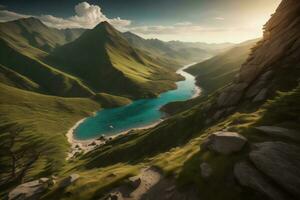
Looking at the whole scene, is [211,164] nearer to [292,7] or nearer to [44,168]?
[292,7]

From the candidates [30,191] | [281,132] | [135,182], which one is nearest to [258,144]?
[281,132]

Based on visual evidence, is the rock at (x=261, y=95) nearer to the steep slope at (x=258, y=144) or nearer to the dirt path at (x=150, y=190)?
the steep slope at (x=258, y=144)

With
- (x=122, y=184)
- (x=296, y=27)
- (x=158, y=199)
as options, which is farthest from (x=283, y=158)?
(x=296, y=27)

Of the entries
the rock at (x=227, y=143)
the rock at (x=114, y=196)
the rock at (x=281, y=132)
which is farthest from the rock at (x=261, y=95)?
the rock at (x=114, y=196)

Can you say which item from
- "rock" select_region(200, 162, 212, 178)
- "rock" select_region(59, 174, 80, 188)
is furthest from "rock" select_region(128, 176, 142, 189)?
"rock" select_region(59, 174, 80, 188)

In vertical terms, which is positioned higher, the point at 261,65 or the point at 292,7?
the point at 292,7

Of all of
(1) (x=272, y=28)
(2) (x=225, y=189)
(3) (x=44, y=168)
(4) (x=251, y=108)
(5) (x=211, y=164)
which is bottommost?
(2) (x=225, y=189)

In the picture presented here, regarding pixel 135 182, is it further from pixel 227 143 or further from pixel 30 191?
pixel 30 191

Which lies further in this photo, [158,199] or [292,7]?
[292,7]
